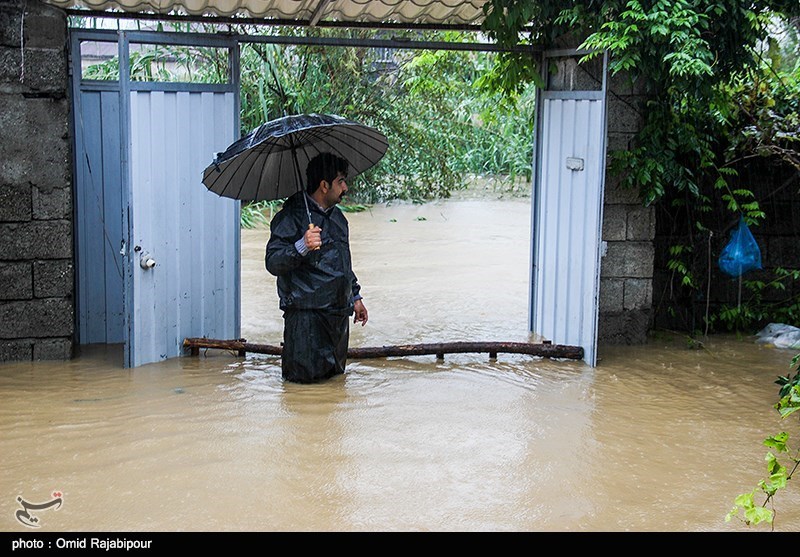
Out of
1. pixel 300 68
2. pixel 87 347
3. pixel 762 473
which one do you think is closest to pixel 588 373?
A: pixel 762 473

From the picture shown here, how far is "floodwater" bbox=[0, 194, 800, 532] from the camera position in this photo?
4.99 meters

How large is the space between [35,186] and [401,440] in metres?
3.82

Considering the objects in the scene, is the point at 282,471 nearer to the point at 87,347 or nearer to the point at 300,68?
the point at 87,347

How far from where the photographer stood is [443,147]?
18.5m

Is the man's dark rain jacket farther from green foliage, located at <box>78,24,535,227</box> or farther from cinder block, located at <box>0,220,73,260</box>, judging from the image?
green foliage, located at <box>78,24,535,227</box>

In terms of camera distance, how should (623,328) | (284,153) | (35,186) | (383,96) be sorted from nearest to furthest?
(284,153) < (35,186) < (623,328) < (383,96)

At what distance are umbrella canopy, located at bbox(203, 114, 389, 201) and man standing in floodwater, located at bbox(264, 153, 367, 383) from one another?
176 millimetres

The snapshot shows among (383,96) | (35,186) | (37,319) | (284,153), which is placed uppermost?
→ (383,96)

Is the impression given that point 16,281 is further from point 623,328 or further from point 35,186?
point 623,328

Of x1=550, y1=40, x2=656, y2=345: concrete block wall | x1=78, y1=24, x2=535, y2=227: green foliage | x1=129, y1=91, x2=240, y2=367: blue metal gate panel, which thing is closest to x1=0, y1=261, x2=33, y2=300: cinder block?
x1=129, y1=91, x2=240, y2=367: blue metal gate panel

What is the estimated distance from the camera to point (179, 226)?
7902mm

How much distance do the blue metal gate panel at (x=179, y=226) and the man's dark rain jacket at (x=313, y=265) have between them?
1.05 meters

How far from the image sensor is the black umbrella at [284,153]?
678 cm

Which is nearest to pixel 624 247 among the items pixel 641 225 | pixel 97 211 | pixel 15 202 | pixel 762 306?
pixel 641 225
